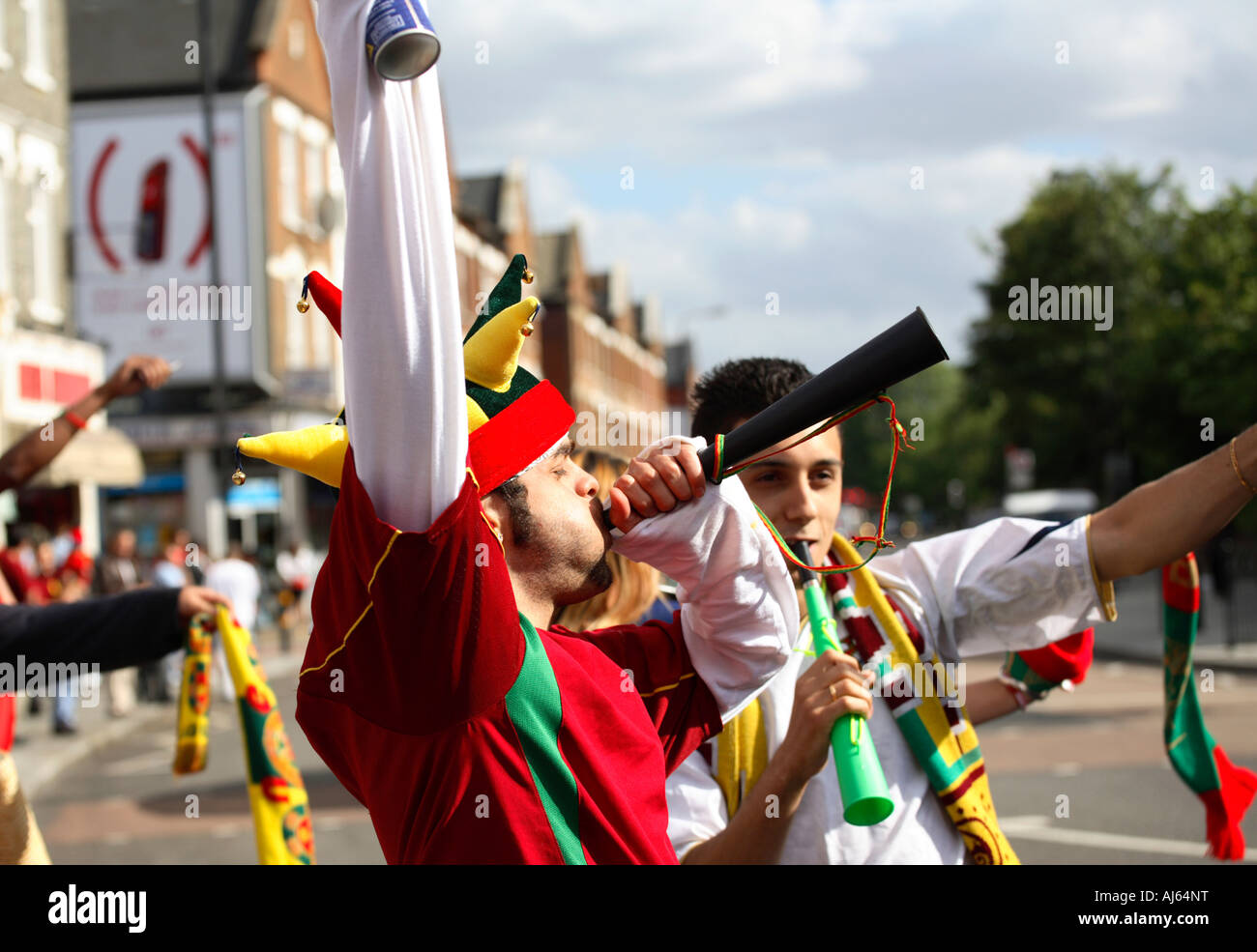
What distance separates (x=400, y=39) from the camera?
4.32 ft

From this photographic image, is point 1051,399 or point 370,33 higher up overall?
point 370,33

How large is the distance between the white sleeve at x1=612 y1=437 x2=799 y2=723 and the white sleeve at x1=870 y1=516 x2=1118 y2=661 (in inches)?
21.0

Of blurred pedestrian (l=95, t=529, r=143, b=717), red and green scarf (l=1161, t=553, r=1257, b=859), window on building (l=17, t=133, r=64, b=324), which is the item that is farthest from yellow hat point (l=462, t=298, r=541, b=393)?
window on building (l=17, t=133, r=64, b=324)

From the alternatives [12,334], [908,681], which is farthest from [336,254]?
[908,681]

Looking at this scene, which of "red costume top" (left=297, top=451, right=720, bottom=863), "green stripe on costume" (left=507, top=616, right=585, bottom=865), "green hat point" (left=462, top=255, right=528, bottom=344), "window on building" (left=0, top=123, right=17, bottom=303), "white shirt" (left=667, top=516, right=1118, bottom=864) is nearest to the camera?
"red costume top" (left=297, top=451, right=720, bottom=863)

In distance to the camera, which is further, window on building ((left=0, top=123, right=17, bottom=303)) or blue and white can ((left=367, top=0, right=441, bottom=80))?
window on building ((left=0, top=123, right=17, bottom=303))

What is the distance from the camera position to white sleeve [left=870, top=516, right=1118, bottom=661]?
2533mm

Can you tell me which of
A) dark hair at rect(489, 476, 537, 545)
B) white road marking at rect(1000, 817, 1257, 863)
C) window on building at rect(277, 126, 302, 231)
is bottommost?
white road marking at rect(1000, 817, 1257, 863)

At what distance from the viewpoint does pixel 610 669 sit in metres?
2.12

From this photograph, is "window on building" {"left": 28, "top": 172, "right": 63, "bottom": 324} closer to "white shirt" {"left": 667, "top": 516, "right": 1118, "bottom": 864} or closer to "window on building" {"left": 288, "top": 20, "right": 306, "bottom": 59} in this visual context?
"window on building" {"left": 288, "top": 20, "right": 306, "bottom": 59}
